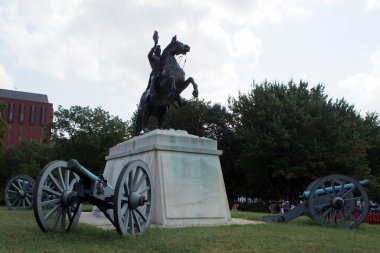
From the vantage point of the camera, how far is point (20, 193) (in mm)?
19828

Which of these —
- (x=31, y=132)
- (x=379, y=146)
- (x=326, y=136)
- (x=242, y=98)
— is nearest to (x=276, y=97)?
(x=242, y=98)

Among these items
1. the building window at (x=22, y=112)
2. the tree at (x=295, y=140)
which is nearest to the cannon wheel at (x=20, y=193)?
the tree at (x=295, y=140)

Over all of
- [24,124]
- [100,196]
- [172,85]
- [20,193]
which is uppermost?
[24,124]

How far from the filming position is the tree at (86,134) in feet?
144

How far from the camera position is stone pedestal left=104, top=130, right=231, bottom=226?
1119 cm

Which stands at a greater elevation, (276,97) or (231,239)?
(276,97)

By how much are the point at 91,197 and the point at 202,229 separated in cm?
296

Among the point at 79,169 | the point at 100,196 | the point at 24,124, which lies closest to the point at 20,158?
the point at 24,124

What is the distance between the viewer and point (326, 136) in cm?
3098

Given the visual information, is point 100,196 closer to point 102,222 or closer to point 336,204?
point 102,222

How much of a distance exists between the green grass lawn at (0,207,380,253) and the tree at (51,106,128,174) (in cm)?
3484

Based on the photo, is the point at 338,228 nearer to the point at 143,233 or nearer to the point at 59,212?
the point at 143,233

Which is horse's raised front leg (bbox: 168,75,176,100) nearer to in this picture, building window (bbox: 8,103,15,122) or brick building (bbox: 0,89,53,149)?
brick building (bbox: 0,89,53,149)

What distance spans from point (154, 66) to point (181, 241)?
728 cm
